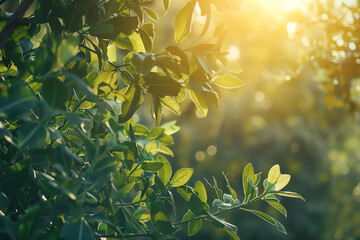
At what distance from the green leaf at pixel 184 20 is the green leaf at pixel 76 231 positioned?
0.52 m

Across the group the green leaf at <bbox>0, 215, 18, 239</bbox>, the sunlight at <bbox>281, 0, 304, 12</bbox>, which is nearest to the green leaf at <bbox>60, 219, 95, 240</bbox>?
the green leaf at <bbox>0, 215, 18, 239</bbox>

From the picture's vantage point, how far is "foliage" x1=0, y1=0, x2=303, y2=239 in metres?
0.73

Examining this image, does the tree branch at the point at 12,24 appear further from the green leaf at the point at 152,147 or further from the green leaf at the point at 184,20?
the green leaf at the point at 152,147

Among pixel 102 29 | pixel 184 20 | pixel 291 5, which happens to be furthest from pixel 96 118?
pixel 291 5

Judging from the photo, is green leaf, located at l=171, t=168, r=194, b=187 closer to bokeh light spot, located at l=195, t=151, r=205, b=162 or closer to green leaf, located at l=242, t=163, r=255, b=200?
green leaf, located at l=242, t=163, r=255, b=200

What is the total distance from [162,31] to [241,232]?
299 inches

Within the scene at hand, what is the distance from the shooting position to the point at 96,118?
878mm

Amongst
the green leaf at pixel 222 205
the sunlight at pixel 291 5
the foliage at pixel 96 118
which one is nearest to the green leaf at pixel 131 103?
the foliage at pixel 96 118

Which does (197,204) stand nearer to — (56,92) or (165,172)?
(165,172)

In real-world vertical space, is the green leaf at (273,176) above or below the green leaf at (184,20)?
below

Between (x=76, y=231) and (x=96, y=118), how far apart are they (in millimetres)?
272

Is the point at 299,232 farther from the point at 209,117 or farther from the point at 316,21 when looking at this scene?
the point at 316,21

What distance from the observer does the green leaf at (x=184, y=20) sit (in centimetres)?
95

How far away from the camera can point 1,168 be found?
33.9 inches
